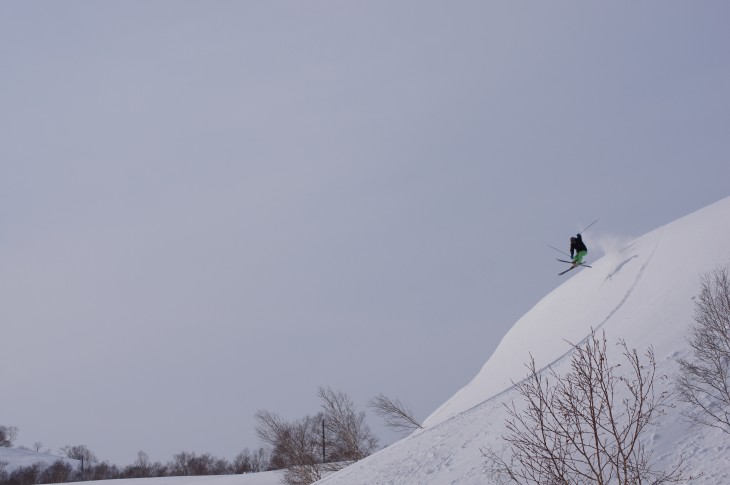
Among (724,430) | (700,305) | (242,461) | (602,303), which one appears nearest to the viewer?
(724,430)

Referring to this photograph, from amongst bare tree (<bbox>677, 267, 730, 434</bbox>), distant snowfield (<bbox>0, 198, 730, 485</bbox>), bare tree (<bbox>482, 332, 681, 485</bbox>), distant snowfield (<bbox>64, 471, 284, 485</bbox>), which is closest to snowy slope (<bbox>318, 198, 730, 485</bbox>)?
distant snowfield (<bbox>0, 198, 730, 485</bbox>)

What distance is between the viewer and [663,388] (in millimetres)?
25844

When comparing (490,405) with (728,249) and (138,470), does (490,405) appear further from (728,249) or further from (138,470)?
(138,470)

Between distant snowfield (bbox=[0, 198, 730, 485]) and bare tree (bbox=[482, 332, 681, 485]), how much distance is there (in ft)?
3.11

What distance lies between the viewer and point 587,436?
80.6ft

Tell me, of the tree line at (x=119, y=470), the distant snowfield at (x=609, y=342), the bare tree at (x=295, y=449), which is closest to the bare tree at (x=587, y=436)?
the distant snowfield at (x=609, y=342)

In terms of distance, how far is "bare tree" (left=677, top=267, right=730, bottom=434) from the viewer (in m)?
23.2

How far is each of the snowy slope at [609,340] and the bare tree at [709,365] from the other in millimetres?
562

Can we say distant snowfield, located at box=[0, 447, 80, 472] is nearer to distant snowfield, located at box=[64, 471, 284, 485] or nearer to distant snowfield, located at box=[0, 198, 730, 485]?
distant snowfield, located at box=[64, 471, 284, 485]

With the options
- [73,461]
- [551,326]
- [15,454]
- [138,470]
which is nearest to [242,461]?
[138,470]

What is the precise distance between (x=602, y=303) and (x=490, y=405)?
1009cm

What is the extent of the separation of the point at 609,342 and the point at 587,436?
29.1 feet

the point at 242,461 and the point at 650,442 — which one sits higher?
the point at 242,461

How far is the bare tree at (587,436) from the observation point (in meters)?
10.7
